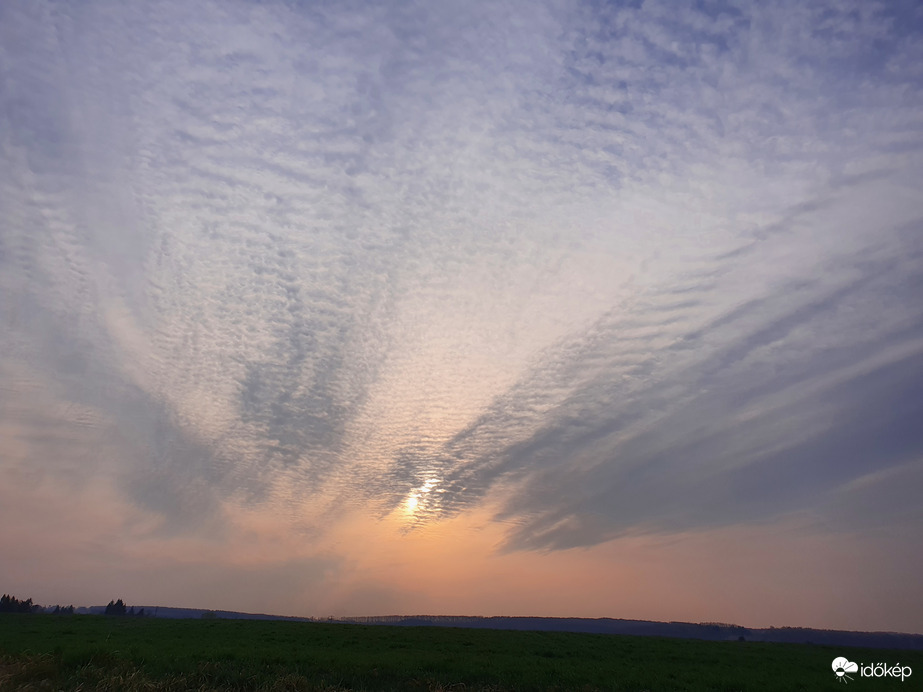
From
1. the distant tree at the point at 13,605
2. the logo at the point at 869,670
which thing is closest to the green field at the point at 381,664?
the logo at the point at 869,670

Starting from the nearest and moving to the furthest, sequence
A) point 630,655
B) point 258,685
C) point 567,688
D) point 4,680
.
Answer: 1. point 4,680
2. point 258,685
3. point 567,688
4. point 630,655

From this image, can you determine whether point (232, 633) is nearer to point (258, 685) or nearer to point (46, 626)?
point (46, 626)

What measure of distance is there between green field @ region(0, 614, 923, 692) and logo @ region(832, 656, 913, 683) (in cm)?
75

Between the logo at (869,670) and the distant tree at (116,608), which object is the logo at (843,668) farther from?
the distant tree at (116,608)

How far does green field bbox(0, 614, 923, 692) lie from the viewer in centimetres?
2181

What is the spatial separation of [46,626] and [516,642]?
43.8 metres

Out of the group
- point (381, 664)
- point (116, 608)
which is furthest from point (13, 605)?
point (381, 664)

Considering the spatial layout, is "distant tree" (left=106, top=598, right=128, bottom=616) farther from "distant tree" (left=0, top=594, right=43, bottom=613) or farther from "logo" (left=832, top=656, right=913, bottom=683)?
"logo" (left=832, top=656, right=913, bottom=683)

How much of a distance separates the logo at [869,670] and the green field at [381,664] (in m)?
0.75

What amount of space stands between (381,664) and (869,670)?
1335 inches

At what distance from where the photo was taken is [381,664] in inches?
1122

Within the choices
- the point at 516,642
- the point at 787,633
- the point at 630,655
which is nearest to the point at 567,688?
the point at 630,655

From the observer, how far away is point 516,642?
44.8 m

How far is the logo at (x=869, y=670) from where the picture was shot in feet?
109
